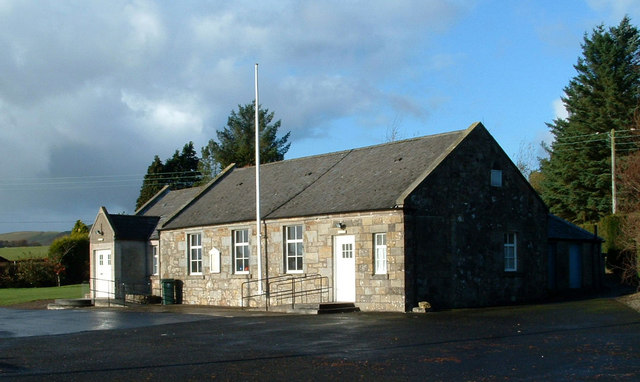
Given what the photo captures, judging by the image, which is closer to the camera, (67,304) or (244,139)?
(67,304)

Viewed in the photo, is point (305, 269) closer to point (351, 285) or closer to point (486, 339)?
point (351, 285)

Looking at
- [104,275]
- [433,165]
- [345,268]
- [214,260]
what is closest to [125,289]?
[104,275]

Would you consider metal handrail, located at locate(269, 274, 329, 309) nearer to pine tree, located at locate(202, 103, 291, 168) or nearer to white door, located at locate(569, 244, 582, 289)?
white door, located at locate(569, 244, 582, 289)

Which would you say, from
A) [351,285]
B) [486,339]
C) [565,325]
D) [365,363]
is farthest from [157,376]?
[351,285]

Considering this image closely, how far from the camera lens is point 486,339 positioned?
606 inches

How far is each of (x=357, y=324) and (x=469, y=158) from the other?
9334 mm

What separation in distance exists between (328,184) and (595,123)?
2788 cm

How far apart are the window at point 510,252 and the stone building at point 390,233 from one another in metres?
0.06

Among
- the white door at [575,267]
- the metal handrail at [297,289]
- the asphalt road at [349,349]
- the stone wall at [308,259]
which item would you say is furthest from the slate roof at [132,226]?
the white door at [575,267]

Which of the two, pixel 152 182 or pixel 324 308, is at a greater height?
pixel 152 182

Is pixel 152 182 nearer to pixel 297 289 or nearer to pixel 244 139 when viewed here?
pixel 244 139

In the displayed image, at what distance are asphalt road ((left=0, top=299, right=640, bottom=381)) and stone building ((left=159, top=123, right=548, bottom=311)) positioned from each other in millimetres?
2894

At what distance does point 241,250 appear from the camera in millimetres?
29609

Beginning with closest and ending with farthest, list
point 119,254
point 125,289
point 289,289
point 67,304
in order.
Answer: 1. point 289,289
2. point 67,304
3. point 119,254
4. point 125,289
